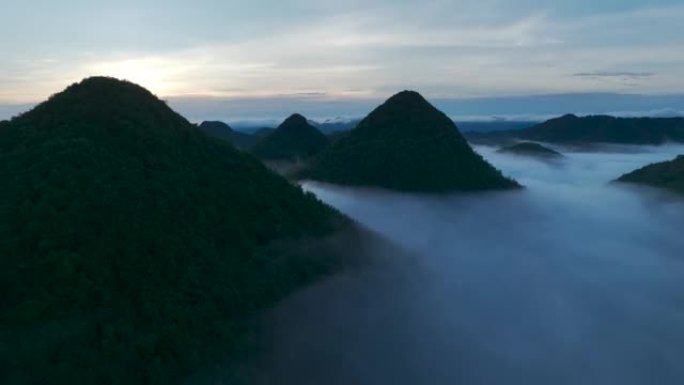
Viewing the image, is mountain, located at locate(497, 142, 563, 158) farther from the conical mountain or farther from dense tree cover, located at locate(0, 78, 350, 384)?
→ dense tree cover, located at locate(0, 78, 350, 384)

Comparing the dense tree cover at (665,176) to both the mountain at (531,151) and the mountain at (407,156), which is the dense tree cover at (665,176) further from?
the mountain at (531,151)

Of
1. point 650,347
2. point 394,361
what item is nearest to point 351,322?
point 394,361

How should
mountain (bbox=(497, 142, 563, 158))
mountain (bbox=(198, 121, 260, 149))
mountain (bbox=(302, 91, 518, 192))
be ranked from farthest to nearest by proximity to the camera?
mountain (bbox=(497, 142, 563, 158)) → mountain (bbox=(198, 121, 260, 149)) → mountain (bbox=(302, 91, 518, 192))

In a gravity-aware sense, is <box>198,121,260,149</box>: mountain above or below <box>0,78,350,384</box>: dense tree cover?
above

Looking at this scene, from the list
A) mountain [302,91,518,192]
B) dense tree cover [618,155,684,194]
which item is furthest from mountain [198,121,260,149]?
dense tree cover [618,155,684,194]

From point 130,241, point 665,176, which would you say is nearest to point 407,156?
point 665,176

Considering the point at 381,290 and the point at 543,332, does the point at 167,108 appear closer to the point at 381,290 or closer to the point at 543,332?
the point at 381,290
